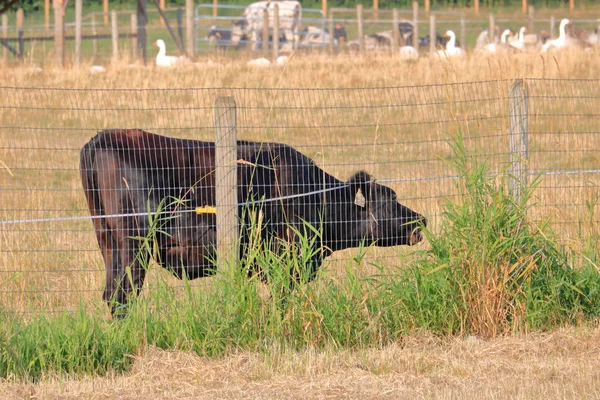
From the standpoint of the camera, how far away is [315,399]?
17.6 ft

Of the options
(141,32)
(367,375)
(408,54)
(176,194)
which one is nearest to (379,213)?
(176,194)

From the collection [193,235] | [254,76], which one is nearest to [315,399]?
[193,235]

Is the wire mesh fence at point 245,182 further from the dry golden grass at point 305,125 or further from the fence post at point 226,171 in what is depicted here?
the fence post at point 226,171

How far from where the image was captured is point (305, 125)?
1545 centimetres

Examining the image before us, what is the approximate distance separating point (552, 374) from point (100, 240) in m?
3.71

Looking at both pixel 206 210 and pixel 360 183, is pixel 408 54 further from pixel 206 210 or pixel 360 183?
pixel 206 210

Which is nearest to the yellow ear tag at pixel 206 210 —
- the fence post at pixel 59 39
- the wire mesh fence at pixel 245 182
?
the wire mesh fence at pixel 245 182

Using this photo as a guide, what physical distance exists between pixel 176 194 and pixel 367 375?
2.58 meters

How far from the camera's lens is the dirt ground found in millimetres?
5410

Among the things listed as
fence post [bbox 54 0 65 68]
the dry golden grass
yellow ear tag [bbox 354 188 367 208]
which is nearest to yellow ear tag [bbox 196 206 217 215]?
the dry golden grass

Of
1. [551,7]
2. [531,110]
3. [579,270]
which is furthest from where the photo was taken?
[551,7]

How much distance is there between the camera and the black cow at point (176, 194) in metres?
7.38

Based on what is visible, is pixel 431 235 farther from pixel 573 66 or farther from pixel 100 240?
pixel 573 66

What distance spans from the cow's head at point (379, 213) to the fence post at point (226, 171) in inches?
53.1
